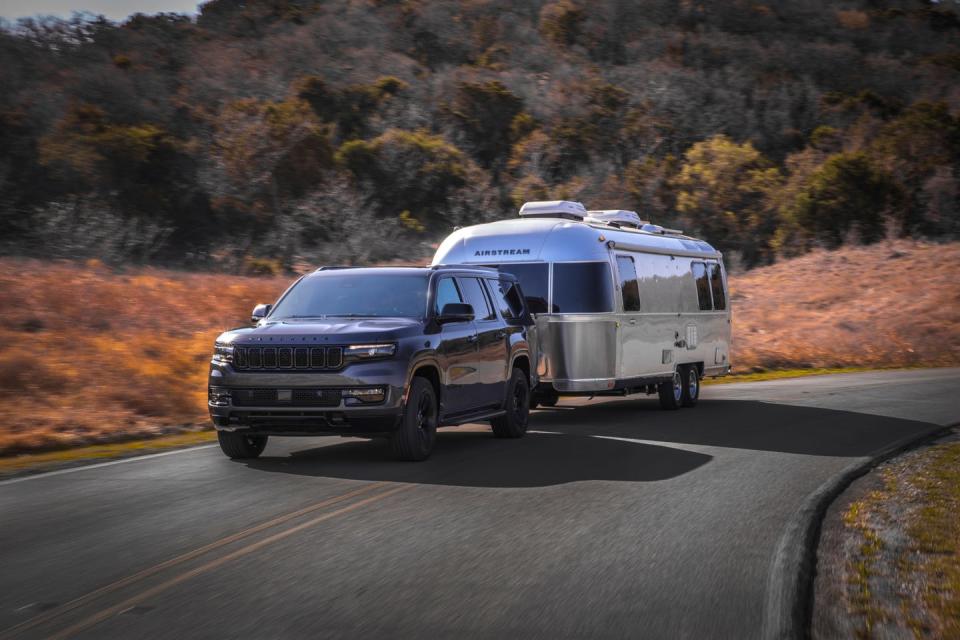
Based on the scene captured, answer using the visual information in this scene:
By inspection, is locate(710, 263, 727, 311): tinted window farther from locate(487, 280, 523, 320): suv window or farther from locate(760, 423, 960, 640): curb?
locate(760, 423, 960, 640): curb

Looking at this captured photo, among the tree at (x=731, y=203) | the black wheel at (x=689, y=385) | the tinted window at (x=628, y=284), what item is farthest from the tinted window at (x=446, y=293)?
the tree at (x=731, y=203)

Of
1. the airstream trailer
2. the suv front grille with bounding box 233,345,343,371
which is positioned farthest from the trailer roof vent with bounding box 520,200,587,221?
the suv front grille with bounding box 233,345,343,371

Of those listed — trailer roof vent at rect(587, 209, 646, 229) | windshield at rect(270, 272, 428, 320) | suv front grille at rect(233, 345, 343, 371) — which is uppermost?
trailer roof vent at rect(587, 209, 646, 229)

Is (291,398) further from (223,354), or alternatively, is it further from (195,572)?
(195,572)

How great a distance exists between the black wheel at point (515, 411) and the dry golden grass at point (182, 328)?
4476mm

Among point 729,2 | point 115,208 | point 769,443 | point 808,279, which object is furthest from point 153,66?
point 769,443

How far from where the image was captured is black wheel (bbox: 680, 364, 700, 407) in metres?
18.8

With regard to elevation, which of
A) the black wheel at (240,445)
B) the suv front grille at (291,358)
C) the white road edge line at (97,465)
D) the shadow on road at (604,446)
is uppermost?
the suv front grille at (291,358)

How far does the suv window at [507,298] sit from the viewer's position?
14.0 meters

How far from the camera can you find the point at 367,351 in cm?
1100

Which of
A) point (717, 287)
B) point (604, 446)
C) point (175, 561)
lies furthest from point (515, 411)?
point (717, 287)

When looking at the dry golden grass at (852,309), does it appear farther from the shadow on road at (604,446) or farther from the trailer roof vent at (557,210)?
the trailer roof vent at (557,210)

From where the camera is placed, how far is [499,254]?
1653cm

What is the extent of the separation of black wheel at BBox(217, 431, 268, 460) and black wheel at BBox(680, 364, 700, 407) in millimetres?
8497
